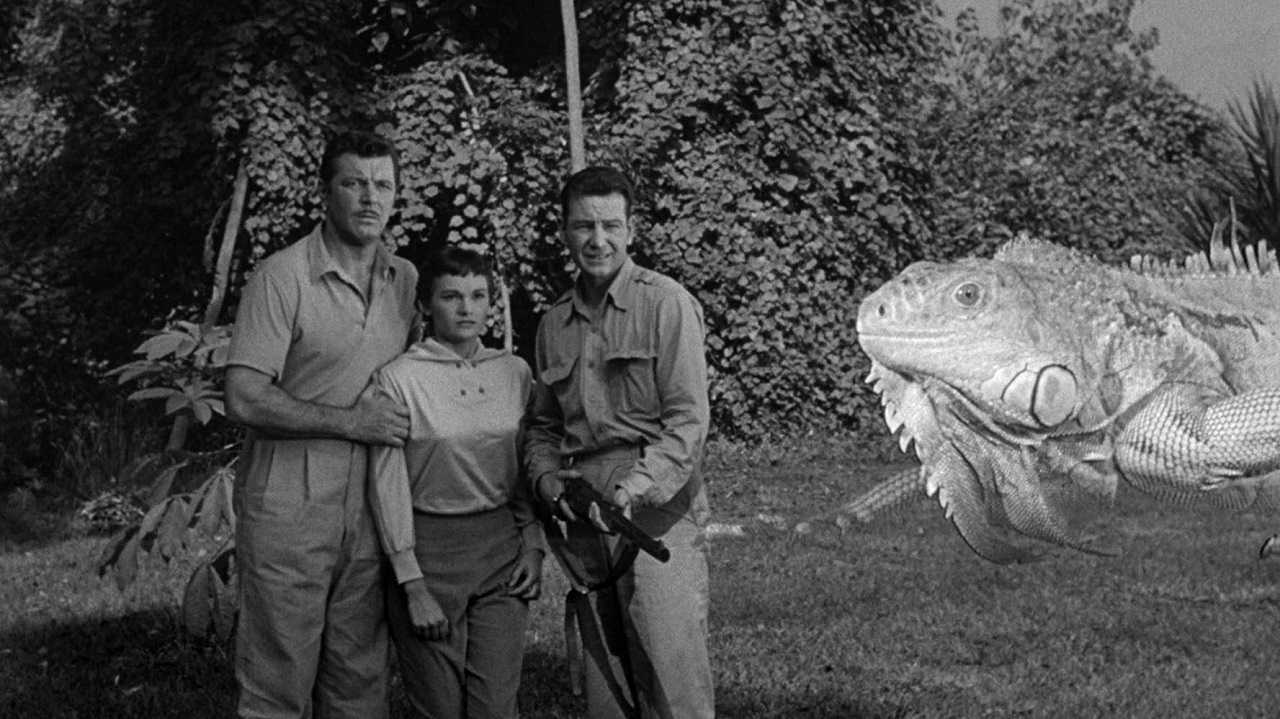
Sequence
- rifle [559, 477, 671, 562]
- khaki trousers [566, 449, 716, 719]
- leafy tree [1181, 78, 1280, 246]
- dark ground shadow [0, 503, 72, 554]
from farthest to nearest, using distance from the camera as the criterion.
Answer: dark ground shadow [0, 503, 72, 554], khaki trousers [566, 449, 716, 719], rifle [559, 477, 671, 562], leafy tree [1181, 78, 1280, 246]

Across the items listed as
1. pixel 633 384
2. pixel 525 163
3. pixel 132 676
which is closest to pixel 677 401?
pixel 633 384

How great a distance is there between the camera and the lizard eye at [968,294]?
59.8 inches

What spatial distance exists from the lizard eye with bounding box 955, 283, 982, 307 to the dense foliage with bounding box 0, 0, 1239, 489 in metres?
13.8

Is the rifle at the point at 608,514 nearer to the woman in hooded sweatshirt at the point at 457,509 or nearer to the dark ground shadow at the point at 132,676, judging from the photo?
the woman in hooded sweatshirt at the point at 457,509

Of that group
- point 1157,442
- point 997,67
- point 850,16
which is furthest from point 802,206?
point 1157,442

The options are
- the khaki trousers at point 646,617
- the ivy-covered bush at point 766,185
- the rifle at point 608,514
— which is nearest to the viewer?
the rifle at point 608,514

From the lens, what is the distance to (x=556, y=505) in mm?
3711

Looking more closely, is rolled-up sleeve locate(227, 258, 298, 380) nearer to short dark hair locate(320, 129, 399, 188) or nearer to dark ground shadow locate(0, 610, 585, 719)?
short dark hair locate(320, 129, 399, 188)

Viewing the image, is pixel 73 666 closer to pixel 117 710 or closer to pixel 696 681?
pixel 117 710

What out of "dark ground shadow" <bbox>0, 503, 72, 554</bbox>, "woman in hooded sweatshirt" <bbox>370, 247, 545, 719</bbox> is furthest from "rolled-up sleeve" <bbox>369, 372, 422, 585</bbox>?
"dark ground shadow" <bbox>0, 503, 72, 554</bbox>

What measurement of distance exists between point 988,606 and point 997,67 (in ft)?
45.2

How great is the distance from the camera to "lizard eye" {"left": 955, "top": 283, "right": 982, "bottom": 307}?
152 centimetres

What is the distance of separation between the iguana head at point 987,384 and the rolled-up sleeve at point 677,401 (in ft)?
6.34

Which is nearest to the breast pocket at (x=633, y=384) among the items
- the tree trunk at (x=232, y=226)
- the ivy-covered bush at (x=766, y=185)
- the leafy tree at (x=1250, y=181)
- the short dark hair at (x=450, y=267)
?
the short dark hair at (x=450, y=267)
